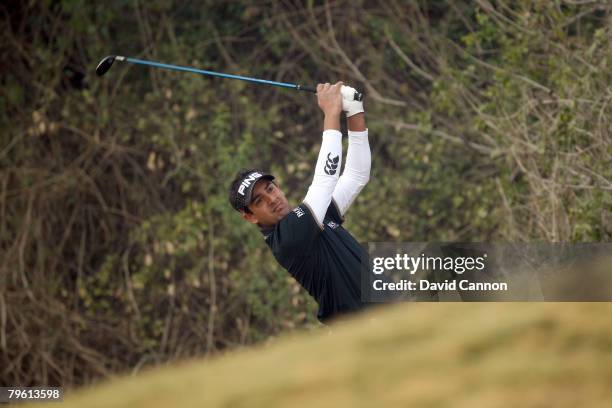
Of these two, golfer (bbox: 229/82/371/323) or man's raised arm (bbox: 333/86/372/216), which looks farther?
man's raised arm (bbox: 333/86/372/216)

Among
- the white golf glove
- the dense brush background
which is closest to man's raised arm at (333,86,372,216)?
the white golf glove

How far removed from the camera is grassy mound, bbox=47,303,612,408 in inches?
106

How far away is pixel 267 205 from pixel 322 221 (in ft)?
1.16

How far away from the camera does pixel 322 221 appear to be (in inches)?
208

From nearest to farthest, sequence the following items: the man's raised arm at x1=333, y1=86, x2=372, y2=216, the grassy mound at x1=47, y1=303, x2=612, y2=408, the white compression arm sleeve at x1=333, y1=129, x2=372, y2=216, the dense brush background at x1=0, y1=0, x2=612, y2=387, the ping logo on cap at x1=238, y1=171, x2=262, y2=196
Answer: the grassy mound at x1=47, y1=303, x2=612, y2=408
the ping logo on cap at x1=238, y1=171, x2=262, y2=196
the man's raised arm at x1=333, y1=86, x2=372, y2=216
the white compression arm sleeve at x1=333, y1=129, x2=372, y2=216
the dense brush background at x1=0, y1=0, x2=612, y2=387

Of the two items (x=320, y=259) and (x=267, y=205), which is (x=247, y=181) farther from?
(x=320, y=259)

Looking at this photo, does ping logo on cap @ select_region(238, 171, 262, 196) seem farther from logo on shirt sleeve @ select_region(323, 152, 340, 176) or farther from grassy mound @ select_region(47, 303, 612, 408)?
grassy mound @ select_region(47, 303, 612, 408)

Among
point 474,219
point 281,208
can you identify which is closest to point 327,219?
point 281,208

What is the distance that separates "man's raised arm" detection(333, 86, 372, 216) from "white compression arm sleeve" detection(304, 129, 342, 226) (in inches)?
13.6

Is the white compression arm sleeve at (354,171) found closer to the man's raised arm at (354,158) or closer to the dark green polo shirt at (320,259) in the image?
the man's raised arm at (354,158)

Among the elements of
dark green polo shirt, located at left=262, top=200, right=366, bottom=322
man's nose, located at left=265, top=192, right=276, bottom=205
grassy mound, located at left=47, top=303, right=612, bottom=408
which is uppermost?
man's nose, located at left=265, top=192, right=276, bottom=205

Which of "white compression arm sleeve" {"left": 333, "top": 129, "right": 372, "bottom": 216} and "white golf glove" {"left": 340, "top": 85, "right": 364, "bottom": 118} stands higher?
"white golf glove" {"left": 340, "top": 85, "right": 364, "bottom": 118}

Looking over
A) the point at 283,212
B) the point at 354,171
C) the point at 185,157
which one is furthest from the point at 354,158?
the point at 185,157

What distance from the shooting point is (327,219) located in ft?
18.5
